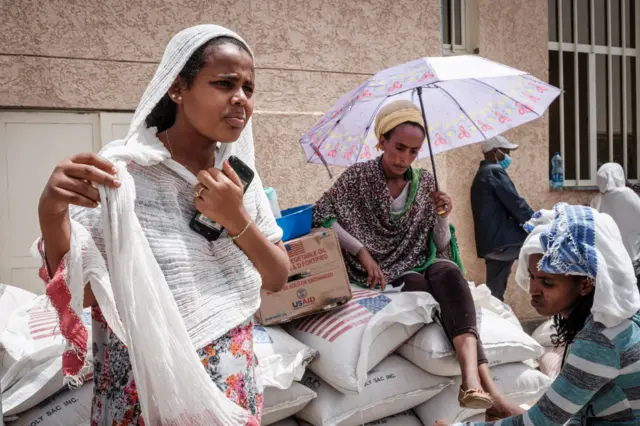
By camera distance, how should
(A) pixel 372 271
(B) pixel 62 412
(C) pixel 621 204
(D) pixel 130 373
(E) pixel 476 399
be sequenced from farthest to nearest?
(C) pixel 621 204 < (A) pixel 372 271 < (E) pixel 476 399 < (B) pixel 62 412 < (D) pixel 130 373

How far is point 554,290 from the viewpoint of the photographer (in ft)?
6.98

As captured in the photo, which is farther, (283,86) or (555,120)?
(555,120)

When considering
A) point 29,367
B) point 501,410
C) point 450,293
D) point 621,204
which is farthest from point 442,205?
point 621,204

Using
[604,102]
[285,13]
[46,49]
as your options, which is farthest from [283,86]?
[604,102]

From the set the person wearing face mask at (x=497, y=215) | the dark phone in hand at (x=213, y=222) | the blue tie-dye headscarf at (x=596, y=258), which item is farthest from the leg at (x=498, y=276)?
the dark phone in hand at (x=213, y=222)

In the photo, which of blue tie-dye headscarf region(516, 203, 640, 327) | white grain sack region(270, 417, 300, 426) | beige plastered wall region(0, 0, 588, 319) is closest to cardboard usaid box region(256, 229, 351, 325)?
white grain sack region(270, 417, 300, 426)

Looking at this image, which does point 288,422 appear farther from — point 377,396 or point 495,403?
point 495,403

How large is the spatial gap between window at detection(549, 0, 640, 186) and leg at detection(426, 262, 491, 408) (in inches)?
190

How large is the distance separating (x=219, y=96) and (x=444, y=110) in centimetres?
273

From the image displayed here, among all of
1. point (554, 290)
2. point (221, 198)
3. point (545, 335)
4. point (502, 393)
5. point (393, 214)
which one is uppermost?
point (221, 198)

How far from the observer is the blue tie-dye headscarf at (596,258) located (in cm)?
194

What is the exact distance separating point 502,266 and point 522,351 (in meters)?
2.78

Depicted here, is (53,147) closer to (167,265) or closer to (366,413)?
(366,413)

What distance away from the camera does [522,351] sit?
346 centimetres
